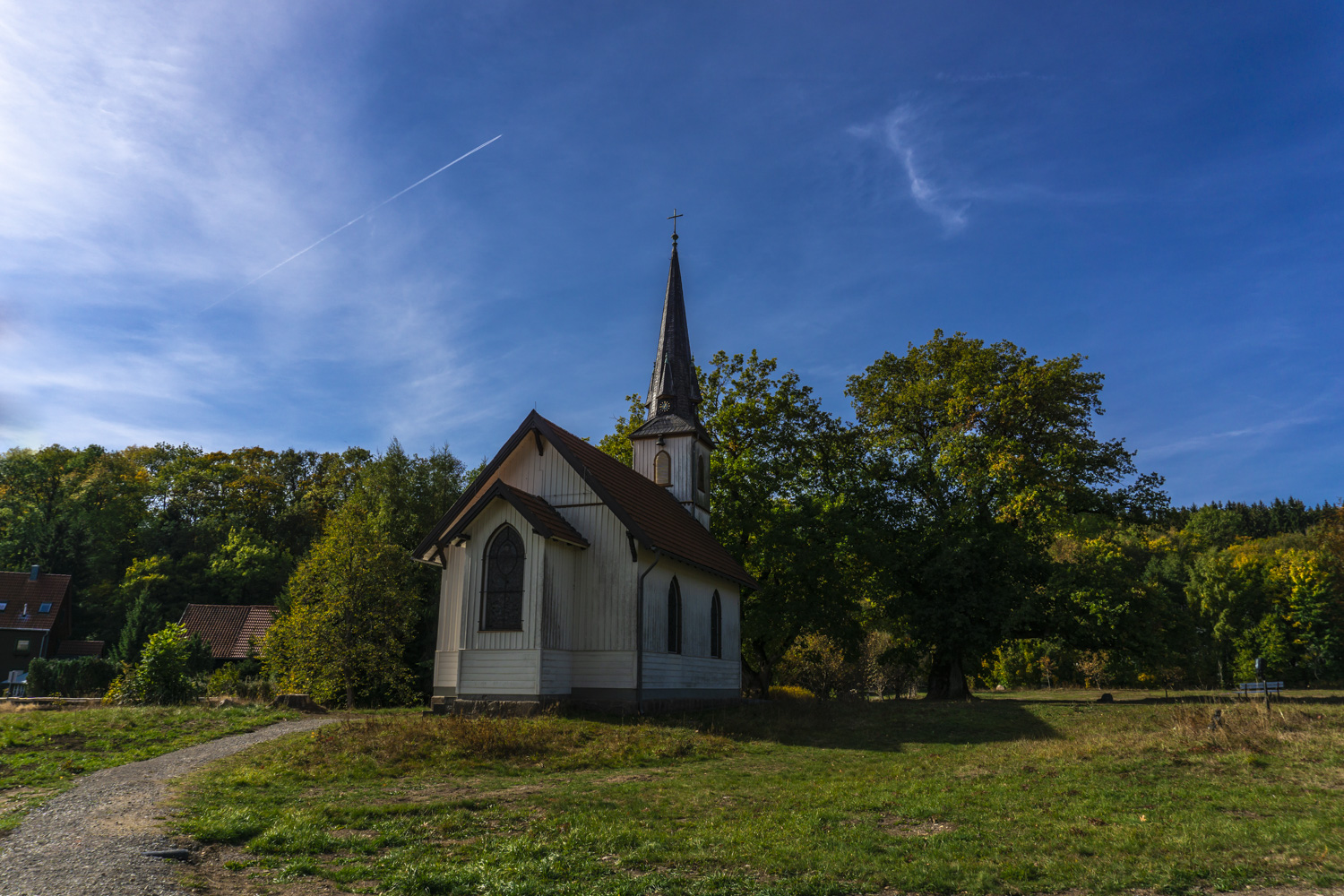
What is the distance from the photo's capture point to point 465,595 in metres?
19.8

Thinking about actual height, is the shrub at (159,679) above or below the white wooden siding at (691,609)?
below

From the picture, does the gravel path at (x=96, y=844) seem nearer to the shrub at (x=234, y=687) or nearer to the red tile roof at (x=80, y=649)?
the shrub at (x=234, y=687)

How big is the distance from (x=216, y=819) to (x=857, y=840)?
22.0 feet

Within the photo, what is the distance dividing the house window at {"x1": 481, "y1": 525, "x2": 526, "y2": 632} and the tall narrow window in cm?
844

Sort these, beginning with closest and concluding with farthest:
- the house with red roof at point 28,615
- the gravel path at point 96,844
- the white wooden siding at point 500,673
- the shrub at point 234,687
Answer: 1. the gravel path at point 96,844
2. the white wooden siding at point 500,673
3. the shrub at point 234,687
4. the house with red roof at point 28,615

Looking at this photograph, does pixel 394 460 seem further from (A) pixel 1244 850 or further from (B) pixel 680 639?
(A) pixel 1244 850

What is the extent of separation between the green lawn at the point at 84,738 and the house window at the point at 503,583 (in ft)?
17.3

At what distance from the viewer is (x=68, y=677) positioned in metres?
27.9

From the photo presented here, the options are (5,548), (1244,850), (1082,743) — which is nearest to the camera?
(1244,850)

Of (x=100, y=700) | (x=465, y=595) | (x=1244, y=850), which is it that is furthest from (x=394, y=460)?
(x=1244, y=850)

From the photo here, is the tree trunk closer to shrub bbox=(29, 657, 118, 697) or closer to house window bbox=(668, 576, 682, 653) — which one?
house window bbox=(668, 576, 682, 653)

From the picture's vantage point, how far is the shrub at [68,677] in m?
27.3

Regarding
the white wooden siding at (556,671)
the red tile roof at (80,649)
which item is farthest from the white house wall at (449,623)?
the red tile roof at (80,649)

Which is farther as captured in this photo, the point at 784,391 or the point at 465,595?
the point at 784,391
